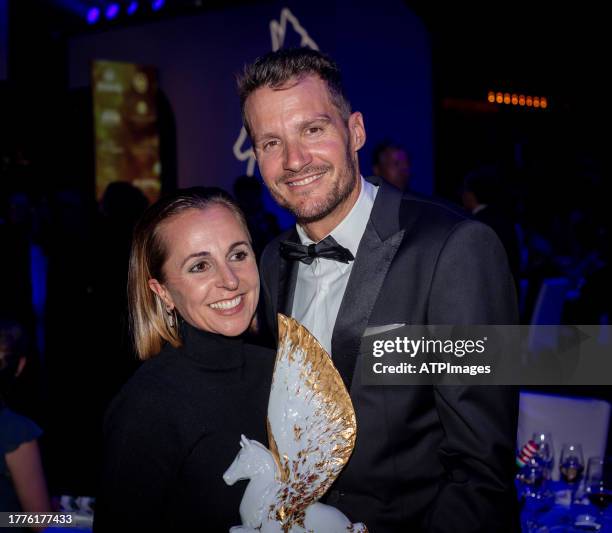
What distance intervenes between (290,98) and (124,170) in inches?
228

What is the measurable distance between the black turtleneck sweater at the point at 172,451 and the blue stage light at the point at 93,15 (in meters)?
7.40

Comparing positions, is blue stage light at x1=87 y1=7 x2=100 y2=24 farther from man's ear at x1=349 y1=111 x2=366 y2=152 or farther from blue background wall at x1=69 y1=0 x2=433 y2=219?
man's ear at x1=349 y1=111 x2=366 y2=152

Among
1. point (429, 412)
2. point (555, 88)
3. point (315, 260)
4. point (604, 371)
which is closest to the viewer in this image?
point (429, 412)

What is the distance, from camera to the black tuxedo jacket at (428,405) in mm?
1412

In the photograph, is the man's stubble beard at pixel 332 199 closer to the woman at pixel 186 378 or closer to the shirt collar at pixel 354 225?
the shirt collar at pixel 354 225

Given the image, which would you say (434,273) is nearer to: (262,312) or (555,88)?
(262,312)

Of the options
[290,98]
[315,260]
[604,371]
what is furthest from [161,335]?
[604,371]

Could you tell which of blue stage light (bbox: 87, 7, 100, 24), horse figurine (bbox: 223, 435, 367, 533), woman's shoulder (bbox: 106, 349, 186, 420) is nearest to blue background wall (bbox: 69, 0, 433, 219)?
blue stage light (bbox: 87, 7, 100, 24)

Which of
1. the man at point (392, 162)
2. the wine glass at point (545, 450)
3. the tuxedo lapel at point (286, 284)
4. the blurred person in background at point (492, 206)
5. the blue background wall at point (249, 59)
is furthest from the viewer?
the blue background wall at point (249, 59)

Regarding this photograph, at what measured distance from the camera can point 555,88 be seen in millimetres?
9281

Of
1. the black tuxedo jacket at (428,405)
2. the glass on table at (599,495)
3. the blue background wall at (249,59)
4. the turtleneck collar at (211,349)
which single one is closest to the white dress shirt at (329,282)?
the black tuxedo jacket at (428,405)

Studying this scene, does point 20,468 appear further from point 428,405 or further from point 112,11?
point 112,11

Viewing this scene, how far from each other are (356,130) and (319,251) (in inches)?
16.4

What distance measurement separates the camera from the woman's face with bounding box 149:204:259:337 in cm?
165
